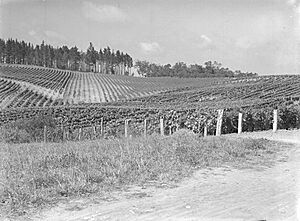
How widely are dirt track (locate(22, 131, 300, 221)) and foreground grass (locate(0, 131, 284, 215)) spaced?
389 mm

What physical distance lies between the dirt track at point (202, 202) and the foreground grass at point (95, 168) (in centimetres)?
39

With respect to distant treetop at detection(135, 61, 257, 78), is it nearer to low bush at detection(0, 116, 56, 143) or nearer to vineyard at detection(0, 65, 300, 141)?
vineyard at detection(0, 65, 300, 141)

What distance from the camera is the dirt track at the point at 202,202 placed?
4.99 m

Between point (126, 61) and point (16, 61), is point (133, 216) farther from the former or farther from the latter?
point (126, 61)

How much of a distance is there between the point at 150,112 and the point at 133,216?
27754 mm

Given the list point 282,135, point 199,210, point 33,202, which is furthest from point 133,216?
point 282,135

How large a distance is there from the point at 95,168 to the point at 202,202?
2.34m

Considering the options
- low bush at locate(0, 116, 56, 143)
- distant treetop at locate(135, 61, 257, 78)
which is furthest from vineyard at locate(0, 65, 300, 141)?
distant treetop at locate(135, 61, 257, 78)

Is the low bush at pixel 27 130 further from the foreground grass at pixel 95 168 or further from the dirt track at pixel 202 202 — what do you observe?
the dirt track at pixel 202 202

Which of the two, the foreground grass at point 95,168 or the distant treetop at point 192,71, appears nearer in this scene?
the foreground grass at point 95,168

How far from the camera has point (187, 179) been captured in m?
7.03

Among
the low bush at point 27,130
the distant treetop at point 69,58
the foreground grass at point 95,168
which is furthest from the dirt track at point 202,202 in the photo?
the distant treetop at point 69,58

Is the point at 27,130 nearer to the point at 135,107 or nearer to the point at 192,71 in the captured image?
the point at 135,107

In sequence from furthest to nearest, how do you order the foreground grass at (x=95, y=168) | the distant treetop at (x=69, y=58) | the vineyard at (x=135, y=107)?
the distant treetop at (x=69, y=58) → the vineyard at (x=135, y=107) → the foreground grass at (x=95, y=168)
